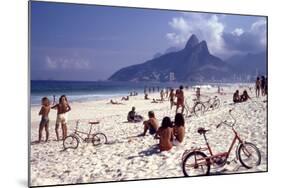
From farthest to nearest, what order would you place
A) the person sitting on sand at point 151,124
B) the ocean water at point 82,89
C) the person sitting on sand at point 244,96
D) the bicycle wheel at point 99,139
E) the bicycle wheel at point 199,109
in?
the person sitting on sand at point 244,96 < the bicycle wheel at point 199,109 < the person sitting on sand at point 151,124 < the bicycle wheel at point 99,139 < the ocean water at point 82,89

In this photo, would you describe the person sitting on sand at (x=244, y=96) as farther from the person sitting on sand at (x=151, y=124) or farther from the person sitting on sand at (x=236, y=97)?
the person sitting on sand at (x=151, y=124)

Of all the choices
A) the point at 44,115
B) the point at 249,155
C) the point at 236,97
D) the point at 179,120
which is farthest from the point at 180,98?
the point at 44,115

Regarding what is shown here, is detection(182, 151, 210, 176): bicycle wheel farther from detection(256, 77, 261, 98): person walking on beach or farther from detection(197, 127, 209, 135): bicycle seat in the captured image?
detection(256, 77, 261, 98): person walking on beach

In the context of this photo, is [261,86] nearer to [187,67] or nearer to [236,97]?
[236,97]

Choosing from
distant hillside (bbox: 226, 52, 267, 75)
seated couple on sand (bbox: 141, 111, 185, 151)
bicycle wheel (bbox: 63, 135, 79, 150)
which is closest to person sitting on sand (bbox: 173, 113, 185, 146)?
seated couple on sand (bbox: 141, 111, 185, 151)

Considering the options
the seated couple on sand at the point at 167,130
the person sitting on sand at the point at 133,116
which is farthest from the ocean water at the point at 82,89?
the seated couple on sand at the point at 167,130

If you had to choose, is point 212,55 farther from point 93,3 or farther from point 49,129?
point 49,129
